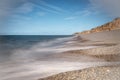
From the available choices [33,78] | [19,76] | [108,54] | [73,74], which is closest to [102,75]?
[73,74]

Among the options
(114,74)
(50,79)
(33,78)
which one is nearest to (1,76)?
(33,78)

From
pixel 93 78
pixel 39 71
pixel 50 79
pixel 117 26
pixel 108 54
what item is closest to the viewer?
pixel 93 78

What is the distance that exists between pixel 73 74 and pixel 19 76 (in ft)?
3.58

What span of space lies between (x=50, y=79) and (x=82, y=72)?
57 cm

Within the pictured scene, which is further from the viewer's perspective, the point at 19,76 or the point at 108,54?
the point at 108,54

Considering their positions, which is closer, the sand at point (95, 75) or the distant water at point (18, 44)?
the sand at point (95, 75)

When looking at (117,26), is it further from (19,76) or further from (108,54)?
(19,76)

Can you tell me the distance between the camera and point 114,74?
348cm

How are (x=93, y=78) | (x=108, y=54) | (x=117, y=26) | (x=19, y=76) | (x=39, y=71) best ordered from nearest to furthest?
(x=93, y=78), (x=19, y=76), (x=39, y=71), (x=108, y=54), (x=117, y=26)

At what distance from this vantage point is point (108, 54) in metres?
5.88

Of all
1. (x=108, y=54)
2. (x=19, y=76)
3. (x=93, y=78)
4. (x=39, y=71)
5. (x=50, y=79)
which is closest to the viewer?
(x=93, y=78)

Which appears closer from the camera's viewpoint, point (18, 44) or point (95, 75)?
point (95, 75)

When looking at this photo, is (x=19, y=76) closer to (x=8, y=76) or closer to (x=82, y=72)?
(x=8, y=76)

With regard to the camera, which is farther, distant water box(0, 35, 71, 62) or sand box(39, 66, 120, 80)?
distant water box(0, 35, 71, 62)
